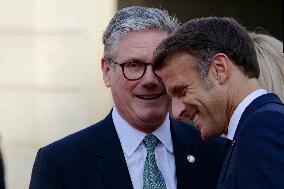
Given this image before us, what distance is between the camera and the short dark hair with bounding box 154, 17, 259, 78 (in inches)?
102

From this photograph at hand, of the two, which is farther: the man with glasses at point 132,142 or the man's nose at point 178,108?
the man with glasses at point 132,142

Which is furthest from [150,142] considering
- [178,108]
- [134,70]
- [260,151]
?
[260,151]

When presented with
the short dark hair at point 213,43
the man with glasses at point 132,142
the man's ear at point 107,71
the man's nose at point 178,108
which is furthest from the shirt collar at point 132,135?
the short dark hair at point 213,43

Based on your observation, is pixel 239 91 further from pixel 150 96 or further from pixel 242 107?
pixel 150 96

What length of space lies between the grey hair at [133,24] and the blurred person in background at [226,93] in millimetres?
571

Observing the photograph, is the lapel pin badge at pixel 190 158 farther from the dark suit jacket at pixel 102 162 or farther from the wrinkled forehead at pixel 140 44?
the wrinkled forehead at pixel 140 44

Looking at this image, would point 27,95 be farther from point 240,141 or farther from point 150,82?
point 240,141

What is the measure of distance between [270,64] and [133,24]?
0.64 m

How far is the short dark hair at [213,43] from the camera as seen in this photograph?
2.59 meters

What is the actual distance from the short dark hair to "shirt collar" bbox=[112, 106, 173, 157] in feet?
2.34

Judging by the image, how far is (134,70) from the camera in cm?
326

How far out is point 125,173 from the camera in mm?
3260

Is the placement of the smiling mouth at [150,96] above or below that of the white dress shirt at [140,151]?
above

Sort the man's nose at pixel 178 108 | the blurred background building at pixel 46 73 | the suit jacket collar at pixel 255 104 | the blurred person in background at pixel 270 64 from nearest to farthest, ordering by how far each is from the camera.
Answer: the suit jacket collar at pixel 255 104 → the man's nose at pixel 178 108 → the blurred person in background at pixel 270 64 → the blurred background building at pixel 46 73
